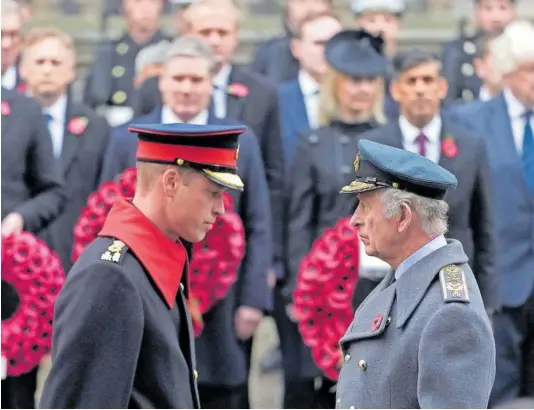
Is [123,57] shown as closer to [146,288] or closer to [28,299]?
[28,299]

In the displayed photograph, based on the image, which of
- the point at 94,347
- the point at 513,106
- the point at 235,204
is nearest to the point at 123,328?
the point at 94,347

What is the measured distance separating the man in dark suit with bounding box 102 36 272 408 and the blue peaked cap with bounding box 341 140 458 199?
3.21 m

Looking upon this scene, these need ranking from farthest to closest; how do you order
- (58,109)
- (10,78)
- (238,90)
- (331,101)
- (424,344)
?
(10,78) → (58,109) → (238,90) → (331,101) → (424,344)

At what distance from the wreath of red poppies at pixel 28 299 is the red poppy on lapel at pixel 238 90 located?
181 cm

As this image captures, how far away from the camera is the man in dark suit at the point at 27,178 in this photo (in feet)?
28.1

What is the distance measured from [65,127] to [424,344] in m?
5.15

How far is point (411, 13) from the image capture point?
18.9m

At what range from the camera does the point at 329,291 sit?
27.0 feet

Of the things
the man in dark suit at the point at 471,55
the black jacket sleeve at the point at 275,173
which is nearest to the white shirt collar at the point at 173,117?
the black jacket sleeve at the point at 275,173

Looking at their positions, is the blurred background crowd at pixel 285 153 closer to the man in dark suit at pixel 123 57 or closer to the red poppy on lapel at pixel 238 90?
the red poppy on lapel at pixel 238 90

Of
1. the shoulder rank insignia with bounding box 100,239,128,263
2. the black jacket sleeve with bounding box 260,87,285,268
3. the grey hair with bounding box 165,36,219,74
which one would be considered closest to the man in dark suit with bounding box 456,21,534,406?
the black jacket sleeve with bounding box 260,87,285,268

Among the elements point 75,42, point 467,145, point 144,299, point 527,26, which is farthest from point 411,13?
point 144,299

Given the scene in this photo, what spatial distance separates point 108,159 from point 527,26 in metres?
2.77

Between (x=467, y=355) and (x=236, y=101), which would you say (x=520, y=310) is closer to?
(x=236, y=101)
